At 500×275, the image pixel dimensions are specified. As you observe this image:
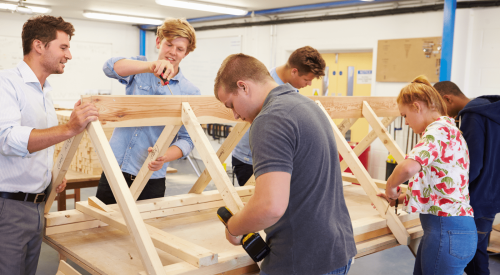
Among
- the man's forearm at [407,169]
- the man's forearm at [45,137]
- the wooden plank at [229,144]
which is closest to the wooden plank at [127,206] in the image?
the man's forearm at [45,137]

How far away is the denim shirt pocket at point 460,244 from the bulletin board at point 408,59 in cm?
405

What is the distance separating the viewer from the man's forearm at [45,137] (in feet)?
5.30

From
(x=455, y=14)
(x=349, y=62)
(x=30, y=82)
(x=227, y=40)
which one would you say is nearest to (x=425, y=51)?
(x=455, y=14)

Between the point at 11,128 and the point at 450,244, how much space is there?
1.92 meters

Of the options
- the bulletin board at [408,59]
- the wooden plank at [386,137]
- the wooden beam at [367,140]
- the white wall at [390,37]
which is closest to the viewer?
the wooden plank at [386,137]

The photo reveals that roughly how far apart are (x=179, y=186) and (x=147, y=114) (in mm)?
4862

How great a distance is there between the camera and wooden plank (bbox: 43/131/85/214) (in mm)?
1858

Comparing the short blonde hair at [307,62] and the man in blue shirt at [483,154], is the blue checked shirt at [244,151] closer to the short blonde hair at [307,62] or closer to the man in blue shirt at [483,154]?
the short blonde hair at [307,62]

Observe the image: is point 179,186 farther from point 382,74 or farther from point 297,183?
point 297,183

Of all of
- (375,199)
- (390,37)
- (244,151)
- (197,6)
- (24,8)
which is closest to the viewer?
(375,199)

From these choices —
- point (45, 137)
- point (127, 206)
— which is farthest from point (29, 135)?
point (127, 206)

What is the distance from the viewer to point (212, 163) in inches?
72.4

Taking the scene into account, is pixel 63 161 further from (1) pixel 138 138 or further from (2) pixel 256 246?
(2) pixel 256 246

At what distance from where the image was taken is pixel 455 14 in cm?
516
